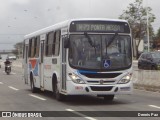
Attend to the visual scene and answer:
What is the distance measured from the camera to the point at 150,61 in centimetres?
3762

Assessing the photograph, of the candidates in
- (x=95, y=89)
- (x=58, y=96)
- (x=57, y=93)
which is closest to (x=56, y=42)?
(x=57, y=93)

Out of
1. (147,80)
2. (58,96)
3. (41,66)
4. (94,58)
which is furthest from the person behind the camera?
(147,80)

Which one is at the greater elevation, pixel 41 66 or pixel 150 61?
pixel 41 66

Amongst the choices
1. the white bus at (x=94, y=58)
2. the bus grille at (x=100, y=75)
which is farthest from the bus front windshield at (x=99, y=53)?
the bus grille at (x=100, y=75)

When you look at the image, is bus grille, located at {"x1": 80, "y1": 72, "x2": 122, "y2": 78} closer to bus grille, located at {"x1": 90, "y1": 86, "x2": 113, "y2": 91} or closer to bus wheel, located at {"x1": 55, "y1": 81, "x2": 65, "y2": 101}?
bus grille, located at {"x1": 90, "y1": 86, "x2": 113, "y2": 91}

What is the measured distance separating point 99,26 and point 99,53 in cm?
103

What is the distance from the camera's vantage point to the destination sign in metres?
16.8

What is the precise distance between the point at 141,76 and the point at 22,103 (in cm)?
988

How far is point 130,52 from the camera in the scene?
663 inches

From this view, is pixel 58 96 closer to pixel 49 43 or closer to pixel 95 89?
pixel 95 89

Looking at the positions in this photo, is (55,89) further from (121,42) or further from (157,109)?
(157,109)

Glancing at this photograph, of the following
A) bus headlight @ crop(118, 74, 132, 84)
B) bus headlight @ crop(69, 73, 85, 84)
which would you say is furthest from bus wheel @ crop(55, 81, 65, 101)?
bus headlight @ crop(118, 74, 132, 84)

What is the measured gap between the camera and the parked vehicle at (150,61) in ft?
122

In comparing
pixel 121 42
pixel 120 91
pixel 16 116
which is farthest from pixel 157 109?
pixel 16 116
